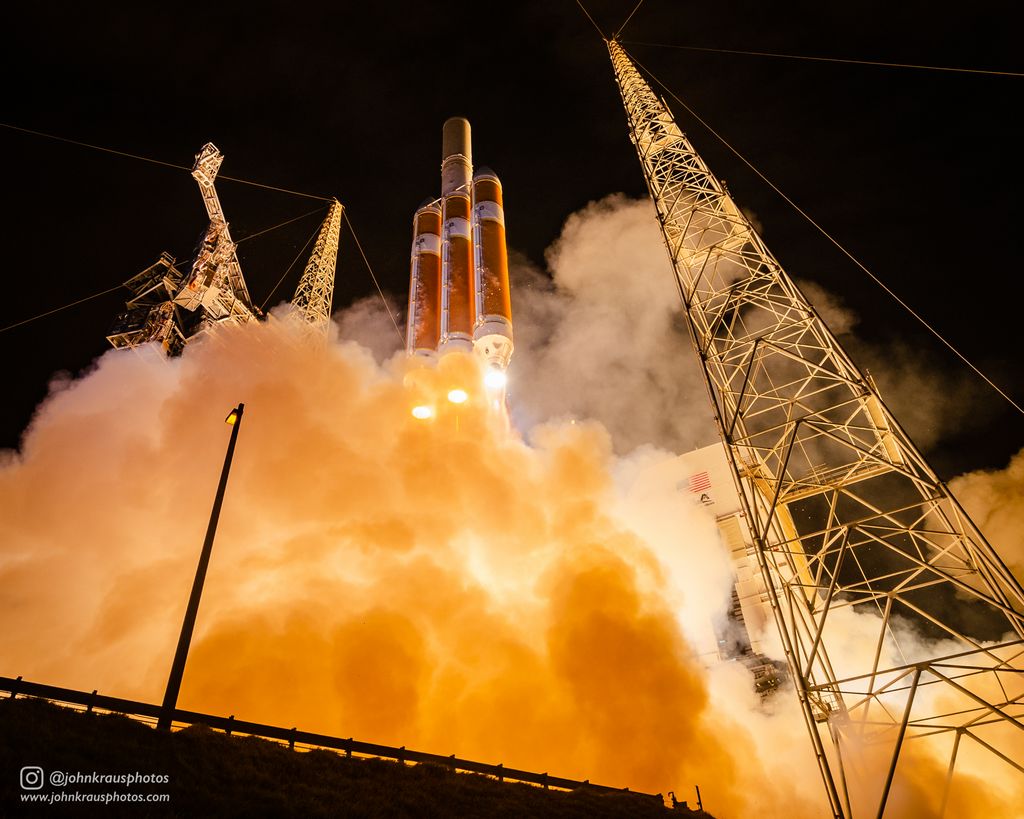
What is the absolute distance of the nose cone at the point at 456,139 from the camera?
3538 centimetres

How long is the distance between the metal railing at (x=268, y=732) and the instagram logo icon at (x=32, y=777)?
2.34 metres

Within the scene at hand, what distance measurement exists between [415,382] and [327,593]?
1043cm

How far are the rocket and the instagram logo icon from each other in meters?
20.5

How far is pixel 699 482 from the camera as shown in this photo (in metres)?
51.9

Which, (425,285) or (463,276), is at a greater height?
(425,285)

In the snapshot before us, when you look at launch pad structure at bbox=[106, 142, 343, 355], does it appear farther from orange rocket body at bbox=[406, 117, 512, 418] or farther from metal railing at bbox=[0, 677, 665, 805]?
metal railing at bbox=[0, 677, 665, 805]

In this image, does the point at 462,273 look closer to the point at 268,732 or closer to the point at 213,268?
the point at 213,268

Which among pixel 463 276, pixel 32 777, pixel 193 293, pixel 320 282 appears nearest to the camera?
pixel 32 777

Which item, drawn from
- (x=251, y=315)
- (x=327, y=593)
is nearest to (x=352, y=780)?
(x=327, y=593)

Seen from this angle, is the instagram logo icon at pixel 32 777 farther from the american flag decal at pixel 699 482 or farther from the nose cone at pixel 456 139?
the american flag decal at pixel 699 482

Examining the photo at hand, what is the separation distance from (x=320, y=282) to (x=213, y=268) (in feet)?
24.0

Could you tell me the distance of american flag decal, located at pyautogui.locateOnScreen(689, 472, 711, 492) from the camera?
5150 cm

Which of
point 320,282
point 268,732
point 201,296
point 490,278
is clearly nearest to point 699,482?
point 490,278

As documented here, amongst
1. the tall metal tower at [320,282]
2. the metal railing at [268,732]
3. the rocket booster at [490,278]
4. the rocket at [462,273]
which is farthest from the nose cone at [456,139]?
the metal railing at [268,732]
